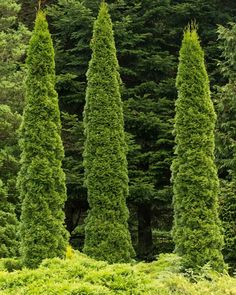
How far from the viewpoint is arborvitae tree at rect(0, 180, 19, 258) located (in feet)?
46.9

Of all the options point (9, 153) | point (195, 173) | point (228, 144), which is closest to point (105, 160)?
point (195, 173)

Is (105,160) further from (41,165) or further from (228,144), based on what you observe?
(228,144)

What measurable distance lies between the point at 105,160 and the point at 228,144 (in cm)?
388

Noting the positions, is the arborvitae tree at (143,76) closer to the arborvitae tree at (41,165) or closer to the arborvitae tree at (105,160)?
the arborvitae tree at (105,160)

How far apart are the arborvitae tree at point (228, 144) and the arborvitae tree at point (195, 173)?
1878mm

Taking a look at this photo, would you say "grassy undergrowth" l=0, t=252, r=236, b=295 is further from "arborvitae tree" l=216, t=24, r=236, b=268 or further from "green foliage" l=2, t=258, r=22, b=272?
"arborvitae tree" l=216, t=24, r=236, b=268

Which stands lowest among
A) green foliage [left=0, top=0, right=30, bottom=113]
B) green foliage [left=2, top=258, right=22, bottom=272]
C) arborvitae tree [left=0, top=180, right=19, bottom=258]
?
green foliage [left=2, top=258, right=22, bottom=272]

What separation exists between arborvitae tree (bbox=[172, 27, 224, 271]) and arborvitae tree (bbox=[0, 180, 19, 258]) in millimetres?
4475

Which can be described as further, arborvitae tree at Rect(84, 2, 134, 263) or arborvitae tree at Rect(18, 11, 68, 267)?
arborvitae tree at Rect(84, 2, 134, 263)

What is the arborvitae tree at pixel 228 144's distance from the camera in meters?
14.5

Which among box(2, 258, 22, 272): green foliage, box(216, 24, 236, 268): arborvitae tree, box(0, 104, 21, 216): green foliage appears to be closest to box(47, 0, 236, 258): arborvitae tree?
box(216, 24, 236, 268): arborvitae tree

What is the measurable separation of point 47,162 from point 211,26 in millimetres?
11479

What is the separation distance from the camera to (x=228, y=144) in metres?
16.0

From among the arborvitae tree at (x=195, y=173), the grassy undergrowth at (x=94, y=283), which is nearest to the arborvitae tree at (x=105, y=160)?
the arborvitae tree at (x=195, y=173)
